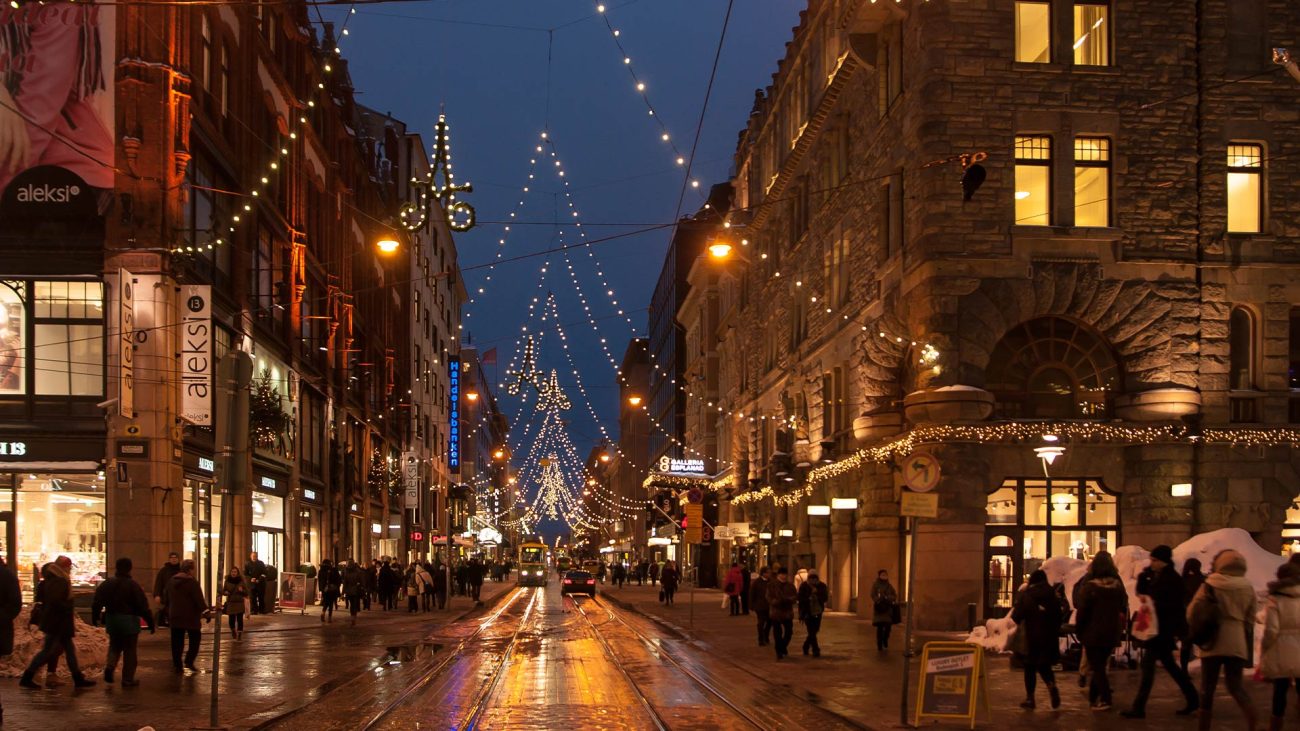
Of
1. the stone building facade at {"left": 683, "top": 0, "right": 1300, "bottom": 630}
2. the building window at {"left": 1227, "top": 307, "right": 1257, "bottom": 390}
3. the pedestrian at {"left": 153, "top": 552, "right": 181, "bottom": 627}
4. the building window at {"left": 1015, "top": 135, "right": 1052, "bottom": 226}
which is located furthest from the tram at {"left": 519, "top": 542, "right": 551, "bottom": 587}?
the building window at {"left": 1227, "top": 307, "right": 1257, "bottom": 390}

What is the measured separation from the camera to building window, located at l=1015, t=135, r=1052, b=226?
28938mm

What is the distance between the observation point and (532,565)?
3538 inches

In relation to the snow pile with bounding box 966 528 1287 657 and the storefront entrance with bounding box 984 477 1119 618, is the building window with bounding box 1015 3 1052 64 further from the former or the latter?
the snow pile with bounding box 966 528 1287 657

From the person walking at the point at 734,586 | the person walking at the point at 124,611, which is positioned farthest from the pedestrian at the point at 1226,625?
the person walking at the point at 734,586

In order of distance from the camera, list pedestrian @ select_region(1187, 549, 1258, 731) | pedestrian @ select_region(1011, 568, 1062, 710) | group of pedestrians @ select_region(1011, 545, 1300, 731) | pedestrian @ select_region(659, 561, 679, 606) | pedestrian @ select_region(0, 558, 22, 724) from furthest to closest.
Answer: pedestrian @ select_region(659, 561, 679, 606)
pedestrian @ select_region(1011, 568, 1062, 710)
pedestrian @ select_region(0, 558, 22, 724)
pedestrian @ select_region(1187, 549, 1258, 731)
group of pedestrians @ select_region(1011, 545, 1300, 731)

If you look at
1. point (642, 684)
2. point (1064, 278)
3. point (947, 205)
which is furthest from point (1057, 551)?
point (642, 684)

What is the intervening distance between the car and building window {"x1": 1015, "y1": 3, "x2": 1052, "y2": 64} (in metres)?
39.3

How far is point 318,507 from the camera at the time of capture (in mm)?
48406

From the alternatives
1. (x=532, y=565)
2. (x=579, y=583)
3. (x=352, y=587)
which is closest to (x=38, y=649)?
(x=352, y=587)

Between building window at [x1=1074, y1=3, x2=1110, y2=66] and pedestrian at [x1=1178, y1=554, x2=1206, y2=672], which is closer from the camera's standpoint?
pedestrian at [x1=1178, y1=554, x2=1206, y2=672]

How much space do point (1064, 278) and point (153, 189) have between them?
63.3 feet

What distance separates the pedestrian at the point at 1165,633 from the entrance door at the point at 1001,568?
13.7m

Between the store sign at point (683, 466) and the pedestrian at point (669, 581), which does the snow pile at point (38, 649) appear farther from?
the store sign at point (683, 466)

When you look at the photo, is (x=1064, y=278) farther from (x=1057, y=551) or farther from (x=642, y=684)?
(x=642, y=684)
